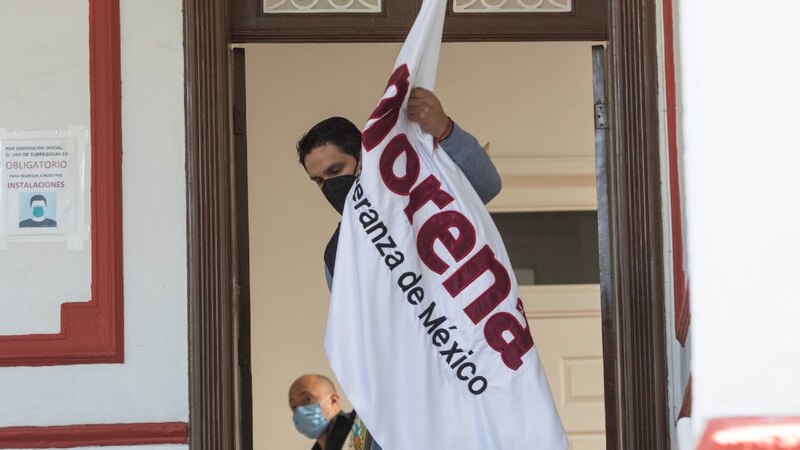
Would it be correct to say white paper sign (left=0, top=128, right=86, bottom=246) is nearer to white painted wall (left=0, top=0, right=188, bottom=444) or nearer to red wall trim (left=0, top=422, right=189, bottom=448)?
white painted wall (left=0, top=0, right=188, bottom=444)

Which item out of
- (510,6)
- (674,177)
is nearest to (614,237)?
(674,177)

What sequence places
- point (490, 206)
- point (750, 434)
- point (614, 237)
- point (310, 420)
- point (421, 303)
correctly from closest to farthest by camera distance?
point (750, 434)
point (421, 303)
point (614, 237)
point (310, 420)
point (490, 206)

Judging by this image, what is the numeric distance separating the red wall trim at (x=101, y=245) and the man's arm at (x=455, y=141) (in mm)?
1098

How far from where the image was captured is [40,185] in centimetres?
341

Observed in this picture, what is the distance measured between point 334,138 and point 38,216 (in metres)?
1.05

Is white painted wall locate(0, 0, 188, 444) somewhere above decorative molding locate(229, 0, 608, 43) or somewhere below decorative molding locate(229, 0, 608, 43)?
below

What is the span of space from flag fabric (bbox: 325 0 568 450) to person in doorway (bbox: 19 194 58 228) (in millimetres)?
1154

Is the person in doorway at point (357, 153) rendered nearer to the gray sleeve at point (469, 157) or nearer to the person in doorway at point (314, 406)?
the gray sleeve at point (469, 157)

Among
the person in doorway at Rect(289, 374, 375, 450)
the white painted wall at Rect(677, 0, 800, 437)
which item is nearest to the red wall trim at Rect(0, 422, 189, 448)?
the person in doorway at Rect(289, 374, 375, 450)

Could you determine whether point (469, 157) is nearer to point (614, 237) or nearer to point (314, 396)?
point (614, 237)

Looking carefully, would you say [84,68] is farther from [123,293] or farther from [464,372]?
[464,372]

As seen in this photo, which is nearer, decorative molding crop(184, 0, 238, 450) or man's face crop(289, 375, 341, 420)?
decorative molding crop(184, 0, 238, 450)

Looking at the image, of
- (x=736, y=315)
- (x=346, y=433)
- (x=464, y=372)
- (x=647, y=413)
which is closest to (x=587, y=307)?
(x=346, y=433)

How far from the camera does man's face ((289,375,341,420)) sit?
4543 mm
